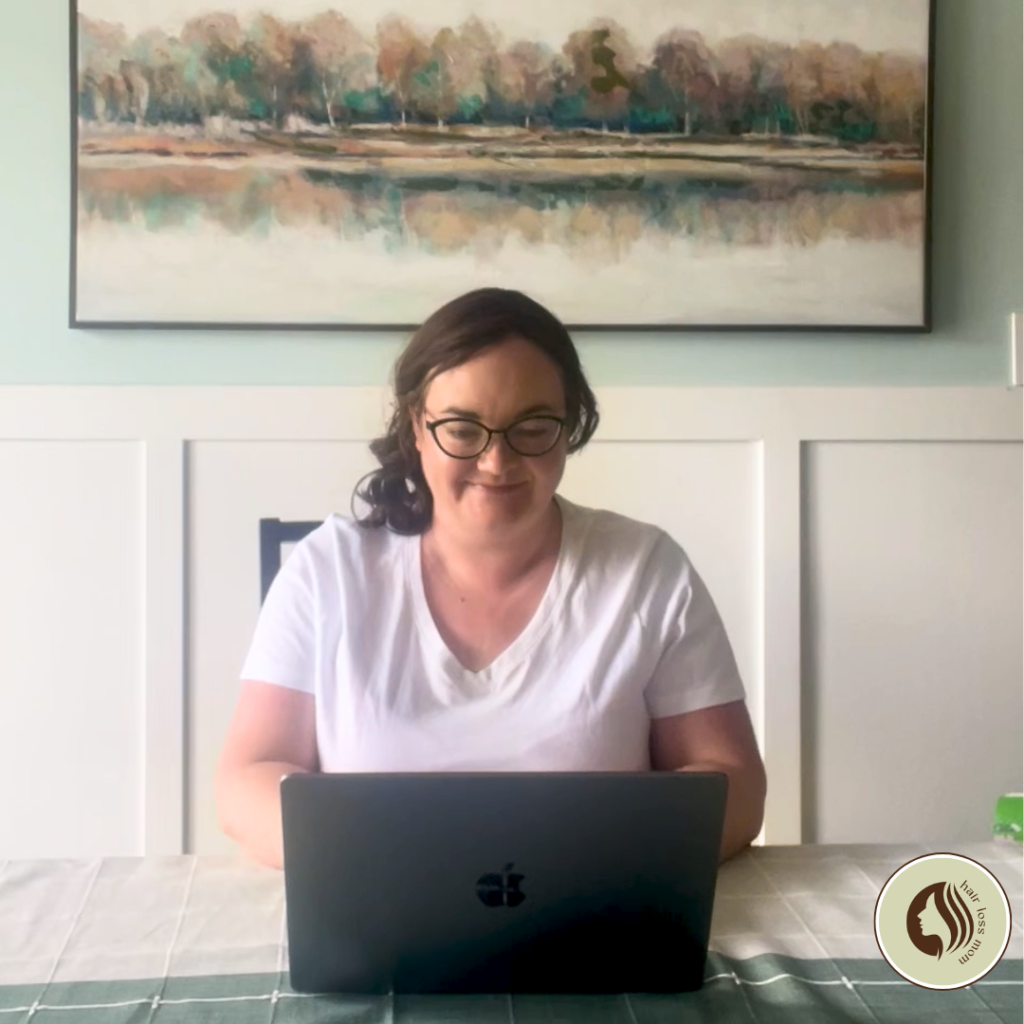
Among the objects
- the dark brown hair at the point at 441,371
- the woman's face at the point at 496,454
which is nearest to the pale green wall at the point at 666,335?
the dark brown hair at the point at 441,371

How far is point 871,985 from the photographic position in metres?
0.77

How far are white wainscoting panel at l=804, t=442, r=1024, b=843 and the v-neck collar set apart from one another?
754mm

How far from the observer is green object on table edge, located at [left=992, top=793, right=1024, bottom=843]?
158 cm

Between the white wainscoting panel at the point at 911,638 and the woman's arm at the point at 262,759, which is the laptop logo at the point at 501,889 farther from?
the white wainscoting panel at the point at 911,638

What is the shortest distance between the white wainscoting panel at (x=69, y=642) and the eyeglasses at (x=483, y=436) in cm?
79

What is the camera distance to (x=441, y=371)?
3.99 ft

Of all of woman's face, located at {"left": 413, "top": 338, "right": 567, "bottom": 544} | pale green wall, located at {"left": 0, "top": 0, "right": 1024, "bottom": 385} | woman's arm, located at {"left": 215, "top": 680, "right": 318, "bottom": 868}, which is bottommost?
woman's arm, located at {"left": 215, "top": 680, "right": 318, "bottom": 868}

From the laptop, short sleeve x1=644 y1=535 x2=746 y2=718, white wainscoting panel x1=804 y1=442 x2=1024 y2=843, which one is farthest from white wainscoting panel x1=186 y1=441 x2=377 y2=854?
the laptop

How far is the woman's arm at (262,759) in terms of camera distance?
40.2 inches

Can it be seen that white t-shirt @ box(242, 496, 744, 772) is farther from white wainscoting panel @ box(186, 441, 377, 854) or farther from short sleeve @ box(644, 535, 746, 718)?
white wainscoting panel @ box(186, 441, 377, 854)

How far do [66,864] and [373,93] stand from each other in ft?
4.28

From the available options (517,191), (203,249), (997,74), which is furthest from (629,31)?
(203,249)

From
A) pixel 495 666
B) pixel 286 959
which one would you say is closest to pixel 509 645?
pixel 495 666

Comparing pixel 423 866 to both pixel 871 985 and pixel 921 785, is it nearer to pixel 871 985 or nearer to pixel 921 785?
pixel 871 985
